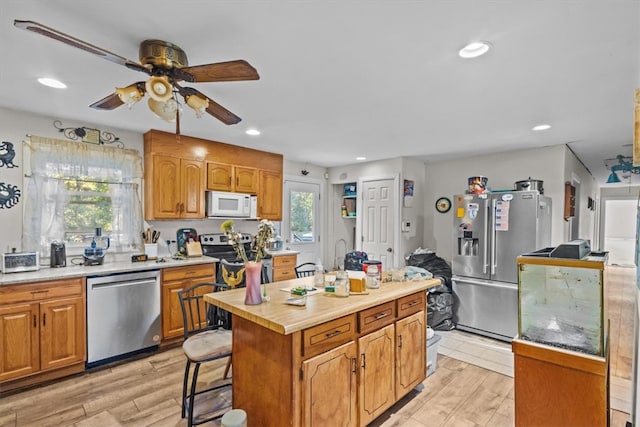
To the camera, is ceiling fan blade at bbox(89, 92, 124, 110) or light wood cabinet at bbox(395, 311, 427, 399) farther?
light wood cabinet at bbox(395, 311, 427, 399)

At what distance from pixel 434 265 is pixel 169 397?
11.6 feet

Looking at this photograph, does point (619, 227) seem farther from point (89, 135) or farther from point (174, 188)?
point (89, 135)

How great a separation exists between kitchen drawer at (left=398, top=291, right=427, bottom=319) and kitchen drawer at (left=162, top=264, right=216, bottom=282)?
7.70ft

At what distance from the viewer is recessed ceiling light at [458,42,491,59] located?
5.74 feet

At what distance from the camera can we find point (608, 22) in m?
1.54

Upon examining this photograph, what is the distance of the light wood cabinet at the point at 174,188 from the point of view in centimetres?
361

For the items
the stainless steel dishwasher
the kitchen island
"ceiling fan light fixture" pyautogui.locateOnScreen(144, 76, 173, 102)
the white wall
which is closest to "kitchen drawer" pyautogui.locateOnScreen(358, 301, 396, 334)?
the kitchen island

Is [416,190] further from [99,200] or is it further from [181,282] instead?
[99,200]

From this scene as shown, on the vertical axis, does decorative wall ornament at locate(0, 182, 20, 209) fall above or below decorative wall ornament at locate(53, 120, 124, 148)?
below

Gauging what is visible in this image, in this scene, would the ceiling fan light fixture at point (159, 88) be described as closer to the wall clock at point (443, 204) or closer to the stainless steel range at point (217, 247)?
the stainless steel range at point (217, 247)

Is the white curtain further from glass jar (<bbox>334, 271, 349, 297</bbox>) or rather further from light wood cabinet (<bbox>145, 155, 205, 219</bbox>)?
glass jar (<bbox>334, 271, 349, 297</bbox>)

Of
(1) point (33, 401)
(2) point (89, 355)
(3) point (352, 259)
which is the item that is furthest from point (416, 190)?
(1) point (33, 401)

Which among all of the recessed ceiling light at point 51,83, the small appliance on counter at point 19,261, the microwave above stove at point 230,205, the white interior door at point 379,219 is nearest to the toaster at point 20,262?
the small appliance on counter at point 19,261

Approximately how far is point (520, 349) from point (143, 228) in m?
3.83
